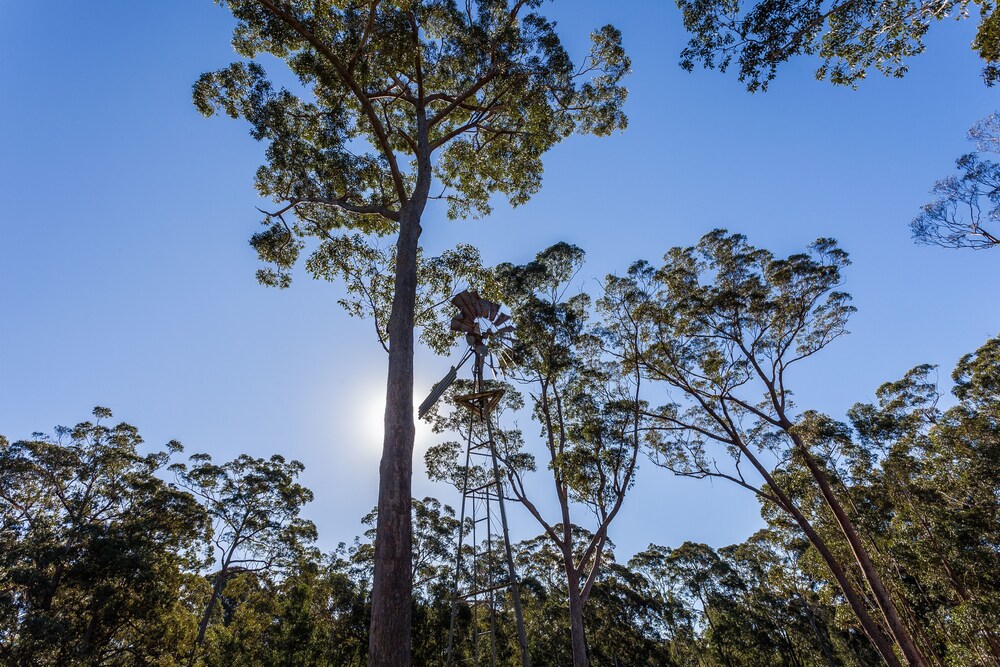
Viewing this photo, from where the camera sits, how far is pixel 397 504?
4.29 meters

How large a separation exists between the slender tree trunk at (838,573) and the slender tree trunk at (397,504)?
13.6 meters

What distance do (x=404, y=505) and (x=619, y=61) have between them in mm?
11481

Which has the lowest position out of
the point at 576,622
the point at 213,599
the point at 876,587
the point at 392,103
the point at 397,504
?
the point at 576,622

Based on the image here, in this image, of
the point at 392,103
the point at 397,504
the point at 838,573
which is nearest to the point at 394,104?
the point at 392,103

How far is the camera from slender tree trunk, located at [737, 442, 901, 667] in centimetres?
1161

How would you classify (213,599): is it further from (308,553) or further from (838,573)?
(838,573)

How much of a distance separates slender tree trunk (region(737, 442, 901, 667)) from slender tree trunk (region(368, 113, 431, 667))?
44.6ft

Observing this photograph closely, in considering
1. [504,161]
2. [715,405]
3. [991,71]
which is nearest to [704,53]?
[991,71]

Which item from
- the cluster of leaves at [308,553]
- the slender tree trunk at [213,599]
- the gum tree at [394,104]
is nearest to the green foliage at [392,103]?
the gum tree at [394,104]

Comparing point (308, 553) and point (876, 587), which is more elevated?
point (308, 553)

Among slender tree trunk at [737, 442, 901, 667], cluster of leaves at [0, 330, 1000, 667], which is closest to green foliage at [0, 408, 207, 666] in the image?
cluster of leaves at [0, 330, 1000, 667]

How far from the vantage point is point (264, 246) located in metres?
10.3

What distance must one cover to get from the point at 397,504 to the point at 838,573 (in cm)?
1455

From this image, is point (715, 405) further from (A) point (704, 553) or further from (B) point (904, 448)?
(A) point (704, 553)
